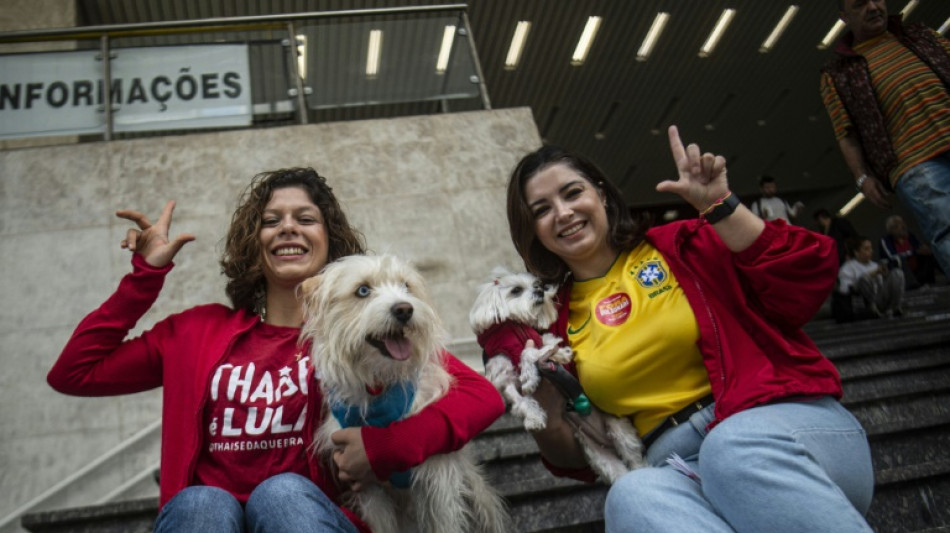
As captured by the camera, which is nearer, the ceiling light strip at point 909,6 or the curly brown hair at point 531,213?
the curly brown hair at point 531,213

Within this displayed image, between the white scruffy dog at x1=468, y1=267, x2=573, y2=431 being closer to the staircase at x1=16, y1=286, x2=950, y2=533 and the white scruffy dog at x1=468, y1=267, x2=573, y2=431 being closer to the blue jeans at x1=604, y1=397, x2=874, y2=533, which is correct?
the blue jeans at x1=604, y1=397, x2=874, y2=533

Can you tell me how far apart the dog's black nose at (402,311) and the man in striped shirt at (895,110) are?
2360 millimetres

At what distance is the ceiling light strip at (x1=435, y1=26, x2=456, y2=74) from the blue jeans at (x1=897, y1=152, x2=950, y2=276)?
128 inches

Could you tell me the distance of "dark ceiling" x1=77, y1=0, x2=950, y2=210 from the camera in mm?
9492

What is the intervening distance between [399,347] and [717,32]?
11.5 m

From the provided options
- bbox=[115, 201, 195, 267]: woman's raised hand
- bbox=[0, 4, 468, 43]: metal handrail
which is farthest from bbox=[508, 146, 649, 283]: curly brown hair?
bbox=[0, 4, 468, 43]: metal handrail

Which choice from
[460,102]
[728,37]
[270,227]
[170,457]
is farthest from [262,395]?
[728,37]

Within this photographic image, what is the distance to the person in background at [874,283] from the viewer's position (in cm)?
602

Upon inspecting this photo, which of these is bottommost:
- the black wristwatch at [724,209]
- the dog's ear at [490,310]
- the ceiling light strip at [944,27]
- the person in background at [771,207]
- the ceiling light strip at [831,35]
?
the person in background at [771,207]

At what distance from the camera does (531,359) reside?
1807mm

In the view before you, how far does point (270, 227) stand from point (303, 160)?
272 centimetres

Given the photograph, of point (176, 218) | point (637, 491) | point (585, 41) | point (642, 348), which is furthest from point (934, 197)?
point (585, 41)

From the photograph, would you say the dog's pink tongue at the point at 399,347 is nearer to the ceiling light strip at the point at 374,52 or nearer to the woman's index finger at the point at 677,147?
the woman's index finger at the point at 677,147

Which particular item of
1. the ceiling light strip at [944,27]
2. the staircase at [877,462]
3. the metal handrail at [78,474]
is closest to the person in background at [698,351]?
the staircase at [877,462]
